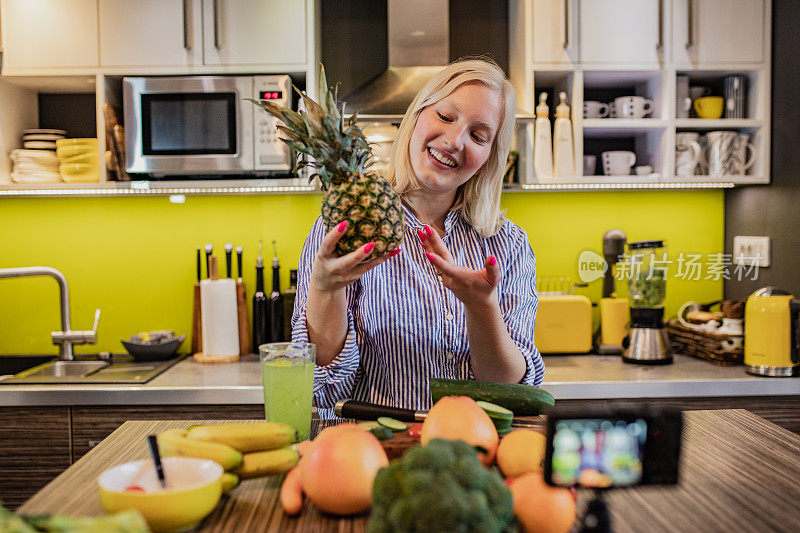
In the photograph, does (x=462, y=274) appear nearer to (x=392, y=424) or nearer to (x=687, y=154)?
(x=392, y=424)

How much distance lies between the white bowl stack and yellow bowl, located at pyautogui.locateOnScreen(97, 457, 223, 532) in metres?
2.30

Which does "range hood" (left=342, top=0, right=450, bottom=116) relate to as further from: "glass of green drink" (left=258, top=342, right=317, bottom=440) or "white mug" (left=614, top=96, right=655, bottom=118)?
"glass of green drink" (left=258, top=342, right=317, bottom=440)

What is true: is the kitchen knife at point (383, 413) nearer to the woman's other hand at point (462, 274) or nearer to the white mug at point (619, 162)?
the woman's other hand at point (462, 274)

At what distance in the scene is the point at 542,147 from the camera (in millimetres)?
2729

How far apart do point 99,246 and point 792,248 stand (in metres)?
3.08

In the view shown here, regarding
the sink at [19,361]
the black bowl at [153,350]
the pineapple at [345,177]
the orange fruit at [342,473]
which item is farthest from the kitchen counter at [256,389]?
the orange fruit at [342,473]

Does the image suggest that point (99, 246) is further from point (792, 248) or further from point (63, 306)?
point (792, 248)

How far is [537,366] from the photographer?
159cm

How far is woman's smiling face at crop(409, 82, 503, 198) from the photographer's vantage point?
1.47 metres

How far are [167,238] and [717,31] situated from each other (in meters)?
2.62

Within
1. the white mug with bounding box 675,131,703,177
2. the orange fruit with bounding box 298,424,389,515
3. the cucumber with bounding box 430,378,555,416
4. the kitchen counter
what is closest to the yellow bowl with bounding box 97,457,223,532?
the orange fruit with bounding box 298,424,389,515

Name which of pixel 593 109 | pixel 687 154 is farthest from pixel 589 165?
pixel 687 154

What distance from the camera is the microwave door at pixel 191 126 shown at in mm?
2576

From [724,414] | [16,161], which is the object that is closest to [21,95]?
[16,161]
